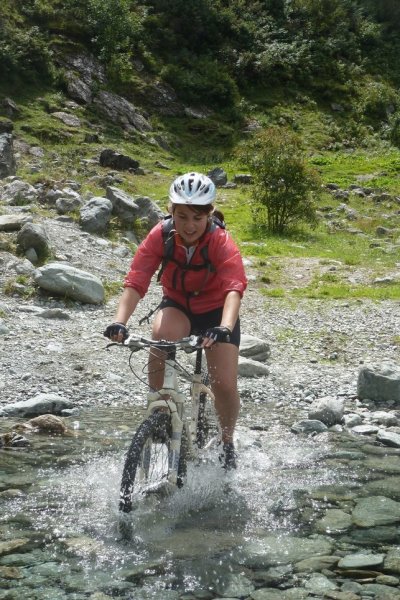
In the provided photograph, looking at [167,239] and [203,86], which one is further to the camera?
[203,86]

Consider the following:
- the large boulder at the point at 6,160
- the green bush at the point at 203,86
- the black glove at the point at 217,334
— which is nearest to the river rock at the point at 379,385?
the black glove at the point at 217,334

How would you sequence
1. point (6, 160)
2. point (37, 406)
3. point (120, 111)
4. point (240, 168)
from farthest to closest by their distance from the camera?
point (120, 111) → point (240, 168) → point (6, 160) → point (37, 406)

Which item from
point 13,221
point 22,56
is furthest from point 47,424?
point 22,56

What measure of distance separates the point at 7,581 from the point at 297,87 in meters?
48.0

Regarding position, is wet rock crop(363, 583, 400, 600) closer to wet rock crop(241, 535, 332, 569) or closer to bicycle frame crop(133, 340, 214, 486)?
wet rock crop(241, 535, 332, 569)

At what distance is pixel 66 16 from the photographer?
45.1 meters

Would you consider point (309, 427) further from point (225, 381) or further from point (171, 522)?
point (171, 522)

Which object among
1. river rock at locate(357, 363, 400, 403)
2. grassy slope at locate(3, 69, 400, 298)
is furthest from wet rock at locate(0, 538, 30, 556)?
grassy slope at locate(3, 69, 400, 298)

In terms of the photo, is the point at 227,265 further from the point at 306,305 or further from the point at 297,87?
the point at 297,87

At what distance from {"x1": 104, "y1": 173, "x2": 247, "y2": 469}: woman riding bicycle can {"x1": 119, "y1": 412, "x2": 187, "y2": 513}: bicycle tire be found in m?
0.54

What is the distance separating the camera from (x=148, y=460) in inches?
202

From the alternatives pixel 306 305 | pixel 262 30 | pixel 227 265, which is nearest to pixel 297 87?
pixel 262 30

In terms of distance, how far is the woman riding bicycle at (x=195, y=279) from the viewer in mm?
5508

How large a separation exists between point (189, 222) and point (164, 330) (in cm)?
84
